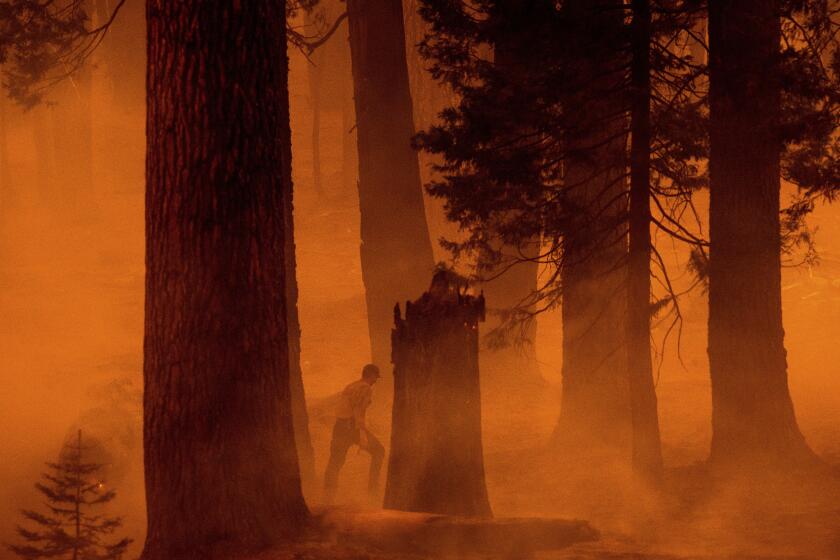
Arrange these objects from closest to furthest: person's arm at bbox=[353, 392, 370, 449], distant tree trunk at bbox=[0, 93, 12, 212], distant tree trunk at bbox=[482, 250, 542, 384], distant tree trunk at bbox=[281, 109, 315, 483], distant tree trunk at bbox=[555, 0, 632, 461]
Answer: distant tree trunk at bbox=[555, 0, 632, 461]
distant tree trunk at bbox=[281, 109, 315, 483]
person's arm at bbox=[353, 392, 370, 449]
distant tree trunk at bbox=[482, 250, 542, 384]
distant tree trunk at bbox=[0, 93, 12, 212]

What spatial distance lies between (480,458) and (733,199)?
3.79 meters

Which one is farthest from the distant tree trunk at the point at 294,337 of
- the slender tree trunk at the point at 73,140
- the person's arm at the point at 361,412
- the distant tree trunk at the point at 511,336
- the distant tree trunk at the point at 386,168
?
the slender tree trunk at the point at 73,140

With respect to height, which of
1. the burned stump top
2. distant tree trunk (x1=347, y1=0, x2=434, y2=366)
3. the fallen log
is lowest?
the fallen log

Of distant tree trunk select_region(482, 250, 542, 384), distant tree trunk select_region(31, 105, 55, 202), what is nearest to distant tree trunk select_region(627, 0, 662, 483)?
distant tree trunk select_region(482, 250, 542, 384)

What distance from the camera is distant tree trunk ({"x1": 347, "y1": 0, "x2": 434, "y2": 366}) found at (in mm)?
16953

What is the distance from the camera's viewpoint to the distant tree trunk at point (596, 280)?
35.7 feet

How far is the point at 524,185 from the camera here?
36.6ft

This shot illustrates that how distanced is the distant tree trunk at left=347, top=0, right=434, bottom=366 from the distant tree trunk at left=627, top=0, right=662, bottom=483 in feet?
22.7

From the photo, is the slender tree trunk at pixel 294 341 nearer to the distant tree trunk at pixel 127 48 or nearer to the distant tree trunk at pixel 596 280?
the distant tree trunk at pixel 596 280

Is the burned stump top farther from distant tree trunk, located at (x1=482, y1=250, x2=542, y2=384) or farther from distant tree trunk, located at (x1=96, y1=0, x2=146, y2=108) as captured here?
distant tree trunk, located at (x1=96, y1=0, x2=146, y2=108)

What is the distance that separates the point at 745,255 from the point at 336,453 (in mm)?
4846

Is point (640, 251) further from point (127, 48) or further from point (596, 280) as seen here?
point (127, 48)

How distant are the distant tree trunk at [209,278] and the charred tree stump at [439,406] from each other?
1985 millimetres

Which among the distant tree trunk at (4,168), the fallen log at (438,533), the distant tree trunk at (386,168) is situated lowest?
the fallen log at (438,533)
